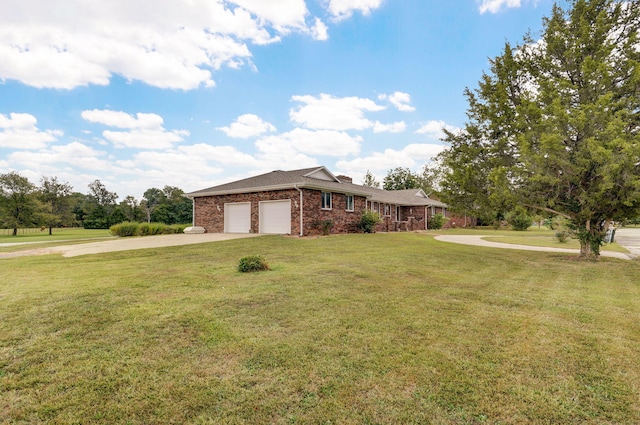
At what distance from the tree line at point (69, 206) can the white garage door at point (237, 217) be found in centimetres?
1581

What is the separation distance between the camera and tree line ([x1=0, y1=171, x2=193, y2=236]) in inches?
1395

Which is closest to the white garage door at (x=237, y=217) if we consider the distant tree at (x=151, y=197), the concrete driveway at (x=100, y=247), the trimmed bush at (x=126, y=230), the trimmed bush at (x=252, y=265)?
the concrete driveway at (x=100, y=247)

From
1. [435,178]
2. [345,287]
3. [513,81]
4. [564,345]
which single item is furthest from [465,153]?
[435,178]

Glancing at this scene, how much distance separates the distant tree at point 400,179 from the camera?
53703 millimetres

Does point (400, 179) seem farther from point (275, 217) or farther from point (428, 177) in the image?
point (275, 217)

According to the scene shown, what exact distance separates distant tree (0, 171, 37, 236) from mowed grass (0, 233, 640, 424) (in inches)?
1594

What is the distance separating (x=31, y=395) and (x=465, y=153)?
1249 centimetres

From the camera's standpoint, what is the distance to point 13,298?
4.83 metres

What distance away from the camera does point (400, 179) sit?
180 feet

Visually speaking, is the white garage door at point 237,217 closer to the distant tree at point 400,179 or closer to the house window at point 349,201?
the house window at point 349,201

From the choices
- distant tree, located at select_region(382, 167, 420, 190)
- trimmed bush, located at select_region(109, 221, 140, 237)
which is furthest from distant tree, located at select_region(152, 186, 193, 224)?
distant tree, located at select_region(382, 167, 420, 190)

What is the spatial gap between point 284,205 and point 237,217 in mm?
3992

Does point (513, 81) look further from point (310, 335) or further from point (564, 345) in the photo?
point (310, 335)

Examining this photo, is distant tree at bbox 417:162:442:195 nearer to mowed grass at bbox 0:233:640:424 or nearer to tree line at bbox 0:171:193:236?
tree line at bbox 0:171:193:236
